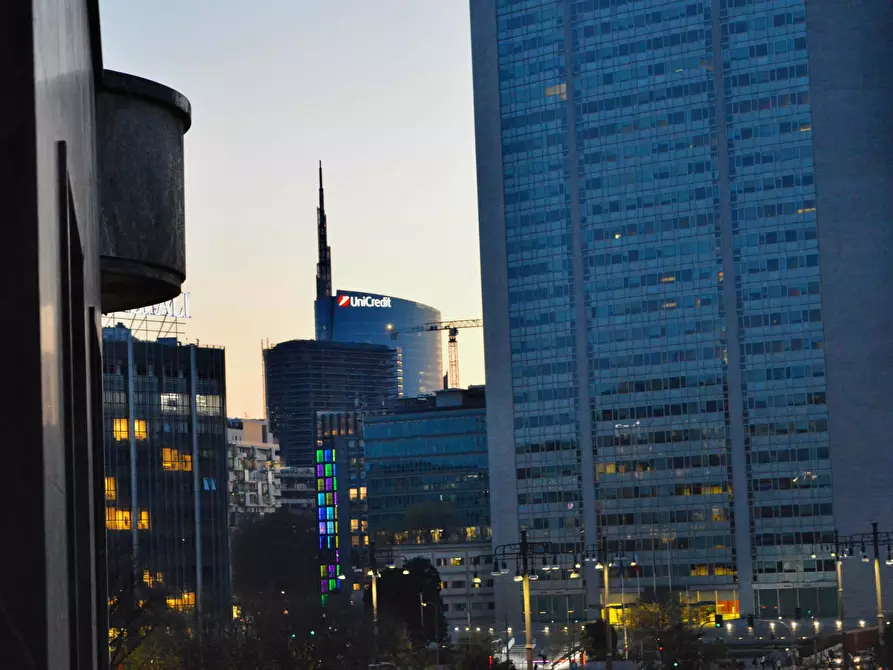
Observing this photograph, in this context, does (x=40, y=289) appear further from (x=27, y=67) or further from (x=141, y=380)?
(x=141, y=380)

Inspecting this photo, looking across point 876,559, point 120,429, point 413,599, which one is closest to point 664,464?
point 413,599

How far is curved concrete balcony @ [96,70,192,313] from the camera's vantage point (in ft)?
39.8

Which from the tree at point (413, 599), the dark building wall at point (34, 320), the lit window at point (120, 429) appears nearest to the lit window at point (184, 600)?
the lit window at point (120, 429)

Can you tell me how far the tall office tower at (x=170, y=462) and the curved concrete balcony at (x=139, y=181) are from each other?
161 m

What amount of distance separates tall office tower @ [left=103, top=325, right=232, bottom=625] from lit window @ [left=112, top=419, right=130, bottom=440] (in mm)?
116

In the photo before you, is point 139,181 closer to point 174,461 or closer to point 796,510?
point 174,461

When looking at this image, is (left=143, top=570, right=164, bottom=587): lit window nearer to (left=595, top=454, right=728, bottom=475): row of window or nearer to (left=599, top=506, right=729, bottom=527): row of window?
(left=599, top=506, right=729, bottom=527): row of window

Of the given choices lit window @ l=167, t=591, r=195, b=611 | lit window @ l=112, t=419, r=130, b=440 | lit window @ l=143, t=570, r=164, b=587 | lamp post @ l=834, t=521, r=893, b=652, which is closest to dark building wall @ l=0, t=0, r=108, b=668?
lamp post @ l=834, t=521, r=893, b=652

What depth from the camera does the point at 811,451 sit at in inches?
7313

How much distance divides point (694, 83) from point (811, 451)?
158 feet

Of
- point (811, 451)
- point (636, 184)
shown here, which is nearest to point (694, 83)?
point (636, 184)

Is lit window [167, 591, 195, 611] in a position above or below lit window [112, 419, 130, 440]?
below

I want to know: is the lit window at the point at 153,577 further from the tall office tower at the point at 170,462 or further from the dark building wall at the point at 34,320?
the dark building wall at the point at 34,320

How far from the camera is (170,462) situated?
182m
